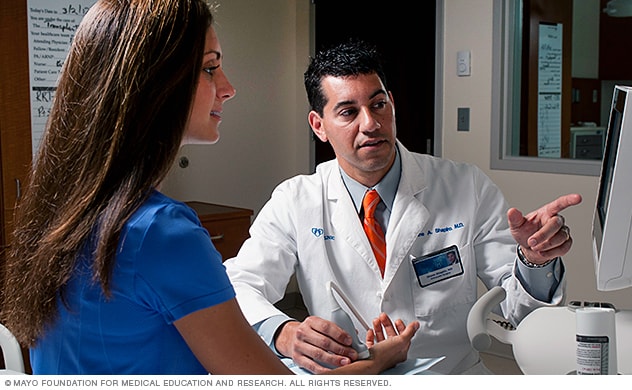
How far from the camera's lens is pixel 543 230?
1.53 metres

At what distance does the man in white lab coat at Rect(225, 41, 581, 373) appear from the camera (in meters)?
1.92

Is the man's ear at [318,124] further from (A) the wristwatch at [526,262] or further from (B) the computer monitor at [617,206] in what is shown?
(B) the computer monitor at [617,206]

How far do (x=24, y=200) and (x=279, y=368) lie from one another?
0.44m

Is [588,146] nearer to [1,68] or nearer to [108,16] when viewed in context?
[1,68]

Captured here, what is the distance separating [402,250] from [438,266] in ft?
0.33

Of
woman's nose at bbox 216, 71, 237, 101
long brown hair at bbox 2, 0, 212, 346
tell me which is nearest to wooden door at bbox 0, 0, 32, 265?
woman's nose at bbox 216, 71, 237, 101

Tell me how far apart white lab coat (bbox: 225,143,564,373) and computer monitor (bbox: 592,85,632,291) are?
0.61 m

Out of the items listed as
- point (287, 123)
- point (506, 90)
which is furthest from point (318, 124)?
point (287, 123)

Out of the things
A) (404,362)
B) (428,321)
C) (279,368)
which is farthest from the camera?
(428,321)

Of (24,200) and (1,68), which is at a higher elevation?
(1,68)

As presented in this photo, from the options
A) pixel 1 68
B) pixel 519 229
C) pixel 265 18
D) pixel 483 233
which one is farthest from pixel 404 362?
pixel 265 18

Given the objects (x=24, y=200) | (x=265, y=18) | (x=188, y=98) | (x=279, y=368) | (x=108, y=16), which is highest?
(x=265, y=18)

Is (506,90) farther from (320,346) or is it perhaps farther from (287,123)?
(320,346)

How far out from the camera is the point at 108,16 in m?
1.07
